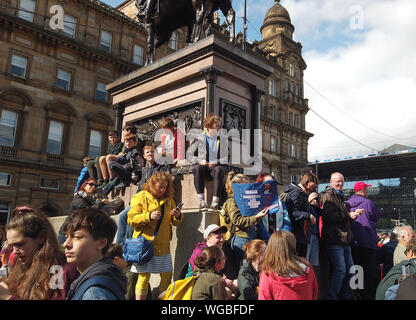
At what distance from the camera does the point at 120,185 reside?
7082 mm

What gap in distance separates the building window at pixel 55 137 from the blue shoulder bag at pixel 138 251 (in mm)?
25658

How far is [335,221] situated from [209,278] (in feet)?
8.42

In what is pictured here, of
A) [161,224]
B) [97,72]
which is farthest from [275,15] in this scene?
[161,224]

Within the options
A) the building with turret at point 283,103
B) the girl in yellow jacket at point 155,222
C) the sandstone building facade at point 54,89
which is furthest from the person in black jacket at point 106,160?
the building with turret at point 283,103

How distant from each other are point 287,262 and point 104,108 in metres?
29.5

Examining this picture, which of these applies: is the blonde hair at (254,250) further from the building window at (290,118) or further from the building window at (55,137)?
the building window at (290,118)

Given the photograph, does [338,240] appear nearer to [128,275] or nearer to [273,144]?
[128,275]

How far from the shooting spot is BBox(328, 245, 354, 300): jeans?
4.61 metres

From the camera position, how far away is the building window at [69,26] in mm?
28156

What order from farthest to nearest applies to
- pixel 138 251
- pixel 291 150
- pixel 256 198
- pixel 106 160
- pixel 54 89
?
pixel 291 150 → pixel 54 89 → pixel 106 160 → pixel 256 198 → pixel 138 251

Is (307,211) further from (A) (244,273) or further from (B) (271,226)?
(A) (244,273)

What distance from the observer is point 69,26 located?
2853cm

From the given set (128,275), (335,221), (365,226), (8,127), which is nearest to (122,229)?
(128,275)
